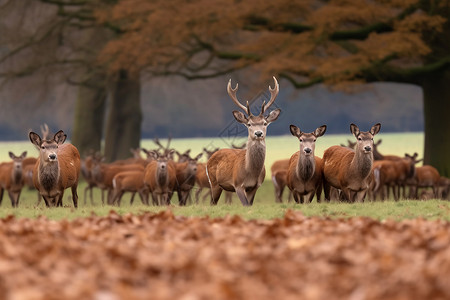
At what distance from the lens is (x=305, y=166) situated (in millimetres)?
13984

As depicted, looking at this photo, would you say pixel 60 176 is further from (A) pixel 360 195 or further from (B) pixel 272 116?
(A) pixel 360 195

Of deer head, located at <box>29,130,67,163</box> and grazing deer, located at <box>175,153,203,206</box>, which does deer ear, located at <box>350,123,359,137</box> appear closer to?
deer head, located at <box>29,130,67,163</box>

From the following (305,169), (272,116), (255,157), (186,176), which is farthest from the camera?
(186,176)

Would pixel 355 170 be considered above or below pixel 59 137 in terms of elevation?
below

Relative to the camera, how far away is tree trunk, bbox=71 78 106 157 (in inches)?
1211

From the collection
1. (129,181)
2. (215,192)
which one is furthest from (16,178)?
(215,192)

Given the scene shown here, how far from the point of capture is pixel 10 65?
29984mm

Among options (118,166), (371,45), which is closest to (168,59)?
(118,166)

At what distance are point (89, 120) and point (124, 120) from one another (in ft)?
4.20

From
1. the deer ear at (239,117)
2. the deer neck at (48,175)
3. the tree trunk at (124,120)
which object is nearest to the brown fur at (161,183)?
the deer neck at (48,175)

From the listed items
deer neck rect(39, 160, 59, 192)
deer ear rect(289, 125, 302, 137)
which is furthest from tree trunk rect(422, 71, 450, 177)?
deer neck rect(39, 160, 59, 192)

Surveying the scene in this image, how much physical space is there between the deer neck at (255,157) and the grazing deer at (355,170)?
4.82ft

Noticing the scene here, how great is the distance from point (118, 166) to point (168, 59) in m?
4.30

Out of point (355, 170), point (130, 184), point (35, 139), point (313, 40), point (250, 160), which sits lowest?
point (130, 184)
